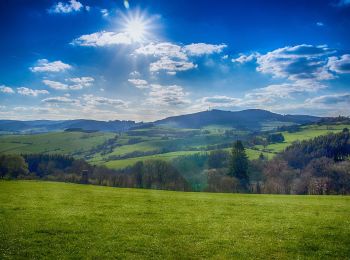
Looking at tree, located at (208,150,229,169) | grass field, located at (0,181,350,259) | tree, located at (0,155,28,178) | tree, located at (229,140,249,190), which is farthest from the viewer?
tree, located at (208,150,229,169)

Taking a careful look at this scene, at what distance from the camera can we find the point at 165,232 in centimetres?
2069

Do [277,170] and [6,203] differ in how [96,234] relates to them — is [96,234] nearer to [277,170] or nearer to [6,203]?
[6,203]

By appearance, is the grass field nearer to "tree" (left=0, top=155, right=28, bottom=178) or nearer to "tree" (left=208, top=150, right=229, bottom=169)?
"tree" (left=0, top=155, right=28, bottom=178)

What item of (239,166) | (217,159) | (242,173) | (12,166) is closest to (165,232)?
(239,166)

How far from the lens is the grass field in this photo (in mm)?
17000

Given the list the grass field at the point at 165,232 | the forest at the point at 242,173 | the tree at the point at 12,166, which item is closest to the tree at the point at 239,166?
the forest at the point at 242,173

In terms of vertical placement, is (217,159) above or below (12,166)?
below

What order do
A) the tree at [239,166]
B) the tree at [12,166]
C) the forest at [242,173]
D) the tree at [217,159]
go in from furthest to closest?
the tree at [217,159]
the tree at [12,166]
the tree at [239,166]
the forest at [242,173]

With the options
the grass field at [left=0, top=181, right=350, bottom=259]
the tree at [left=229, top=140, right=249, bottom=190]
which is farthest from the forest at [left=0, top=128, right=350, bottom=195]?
the grass field at [left=0, top=181, right=350, bottom=259]

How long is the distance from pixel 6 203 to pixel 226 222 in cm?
1903

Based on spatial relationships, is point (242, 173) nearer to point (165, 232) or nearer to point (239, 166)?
point (239, 166)

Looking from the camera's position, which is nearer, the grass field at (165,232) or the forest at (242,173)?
the grass field at (165,232)

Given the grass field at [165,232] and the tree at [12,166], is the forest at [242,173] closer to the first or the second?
the tree at [12,166]

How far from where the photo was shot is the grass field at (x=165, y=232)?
55.8ft
